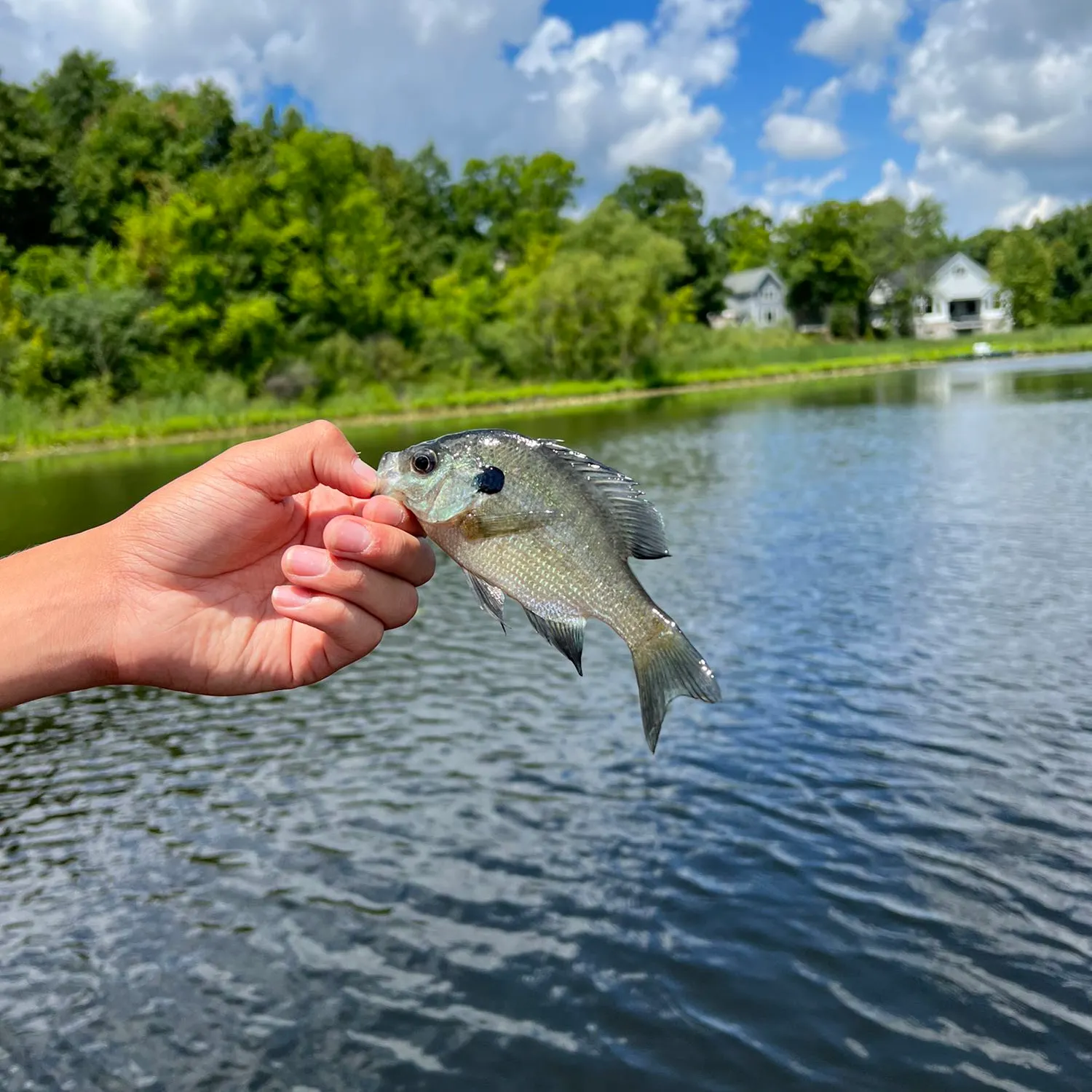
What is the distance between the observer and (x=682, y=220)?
114 meters

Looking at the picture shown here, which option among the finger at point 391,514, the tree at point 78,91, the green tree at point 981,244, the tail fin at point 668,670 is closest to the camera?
the tail fin at point 668,670

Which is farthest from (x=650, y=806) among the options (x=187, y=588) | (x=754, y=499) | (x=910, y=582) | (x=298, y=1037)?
(x=754, y=499)

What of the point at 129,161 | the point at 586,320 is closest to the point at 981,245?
the point at 586,320

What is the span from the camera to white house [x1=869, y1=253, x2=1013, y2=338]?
427ft

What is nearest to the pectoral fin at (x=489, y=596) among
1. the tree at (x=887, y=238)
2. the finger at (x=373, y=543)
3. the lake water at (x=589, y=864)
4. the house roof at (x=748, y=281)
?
the finger at (x=373, y=543)

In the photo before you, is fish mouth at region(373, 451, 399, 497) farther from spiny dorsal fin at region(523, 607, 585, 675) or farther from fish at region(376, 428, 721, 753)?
spiny dorsal fin at region(523, 607, 585, 675)

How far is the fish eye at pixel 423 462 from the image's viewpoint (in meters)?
2.86

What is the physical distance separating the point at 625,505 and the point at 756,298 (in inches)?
5094

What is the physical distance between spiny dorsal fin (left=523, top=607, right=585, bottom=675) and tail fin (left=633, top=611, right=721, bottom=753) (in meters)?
0.16

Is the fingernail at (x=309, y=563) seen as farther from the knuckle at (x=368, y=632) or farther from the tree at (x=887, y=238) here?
the tree at (x=887, y=238)

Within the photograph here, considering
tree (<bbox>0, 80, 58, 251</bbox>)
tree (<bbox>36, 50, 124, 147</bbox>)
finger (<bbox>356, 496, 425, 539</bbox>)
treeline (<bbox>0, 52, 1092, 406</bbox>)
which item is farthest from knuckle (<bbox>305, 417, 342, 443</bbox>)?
tree (<bbox>36, 50, 124, 147</bbox>)

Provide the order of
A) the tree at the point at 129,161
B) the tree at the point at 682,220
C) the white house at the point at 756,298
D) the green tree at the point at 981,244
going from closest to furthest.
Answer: the tree at the point at 129,161 → the tree at the point at 682,220 → the white house at the point at 756,298 → the green tree at the point at 981,244

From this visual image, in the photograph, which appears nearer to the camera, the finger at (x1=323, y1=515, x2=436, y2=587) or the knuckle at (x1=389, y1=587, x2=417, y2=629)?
the finger at (x1=323, y1=515, x2=436, y2=587)

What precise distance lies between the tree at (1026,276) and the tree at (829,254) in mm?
19092
